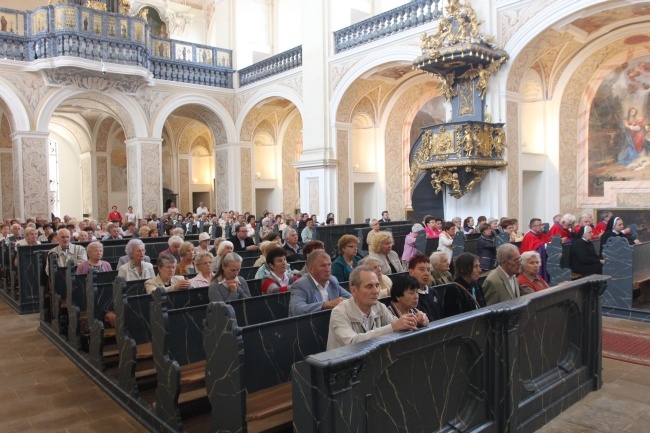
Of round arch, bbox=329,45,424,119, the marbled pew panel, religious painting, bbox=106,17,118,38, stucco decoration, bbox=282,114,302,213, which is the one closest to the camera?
the marbled pew panel

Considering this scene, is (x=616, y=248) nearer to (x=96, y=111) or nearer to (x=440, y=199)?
(x=440, y=199)

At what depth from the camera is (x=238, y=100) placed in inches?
748

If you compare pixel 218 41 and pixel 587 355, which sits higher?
A: pixel 218 41

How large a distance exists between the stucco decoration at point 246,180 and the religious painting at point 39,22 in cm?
726

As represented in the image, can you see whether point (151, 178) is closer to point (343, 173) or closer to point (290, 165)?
point (290, 165)

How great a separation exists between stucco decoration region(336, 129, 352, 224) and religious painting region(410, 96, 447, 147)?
2401mm

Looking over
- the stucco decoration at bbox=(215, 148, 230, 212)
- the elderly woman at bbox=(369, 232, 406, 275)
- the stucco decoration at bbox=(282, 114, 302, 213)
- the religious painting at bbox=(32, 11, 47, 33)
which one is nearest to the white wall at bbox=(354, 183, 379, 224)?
the stucco decoration at bbox=(282, 114, 302, 213)

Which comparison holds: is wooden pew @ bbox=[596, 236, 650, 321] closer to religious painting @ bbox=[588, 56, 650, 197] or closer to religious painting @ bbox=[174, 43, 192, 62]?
religious painting @ bbox=[588, 56, 650, 197]

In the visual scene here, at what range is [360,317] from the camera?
3051 mm

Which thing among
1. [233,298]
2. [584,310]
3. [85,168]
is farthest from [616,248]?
[85,168]

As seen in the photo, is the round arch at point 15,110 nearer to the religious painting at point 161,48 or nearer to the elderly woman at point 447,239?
the religious painting at point 161,48

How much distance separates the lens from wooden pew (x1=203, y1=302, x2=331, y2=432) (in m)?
2.99

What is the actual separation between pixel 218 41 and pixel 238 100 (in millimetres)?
2812

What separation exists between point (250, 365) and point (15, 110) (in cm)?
1497
